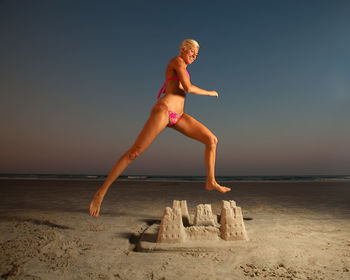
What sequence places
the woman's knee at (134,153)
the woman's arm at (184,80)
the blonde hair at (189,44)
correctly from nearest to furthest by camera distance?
the woman's arm at (184,80) → the woman's knee at (134,153) → the blonde hair at (189,44)

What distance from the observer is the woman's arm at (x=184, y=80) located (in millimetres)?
3404

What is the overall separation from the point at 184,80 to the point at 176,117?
0.54m

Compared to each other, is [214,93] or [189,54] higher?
[189,54]

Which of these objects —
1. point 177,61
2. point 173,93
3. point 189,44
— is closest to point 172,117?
point 173,93

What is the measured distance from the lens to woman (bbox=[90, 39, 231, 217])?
135 inches

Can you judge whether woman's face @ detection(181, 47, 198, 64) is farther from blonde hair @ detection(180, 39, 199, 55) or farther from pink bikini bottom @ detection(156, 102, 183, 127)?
pink bikini bottom @ detection(156, 102, 183, 127)

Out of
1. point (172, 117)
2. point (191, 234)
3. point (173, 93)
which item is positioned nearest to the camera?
point (172, 117)

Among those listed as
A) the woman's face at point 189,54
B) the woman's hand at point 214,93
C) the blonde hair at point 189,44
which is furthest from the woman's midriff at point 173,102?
the blonde hair at point 189,44

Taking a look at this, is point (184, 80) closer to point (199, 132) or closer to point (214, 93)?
point (214, 93)

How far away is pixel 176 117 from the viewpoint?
3.58 meters

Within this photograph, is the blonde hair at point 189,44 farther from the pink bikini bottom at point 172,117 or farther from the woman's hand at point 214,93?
the pink bikini bottom at point 172,117

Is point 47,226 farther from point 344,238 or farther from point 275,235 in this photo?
point 344,238

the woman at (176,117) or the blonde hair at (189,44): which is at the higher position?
the blonde hair at (189,44)

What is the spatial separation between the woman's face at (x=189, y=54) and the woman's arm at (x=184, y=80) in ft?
0.33
